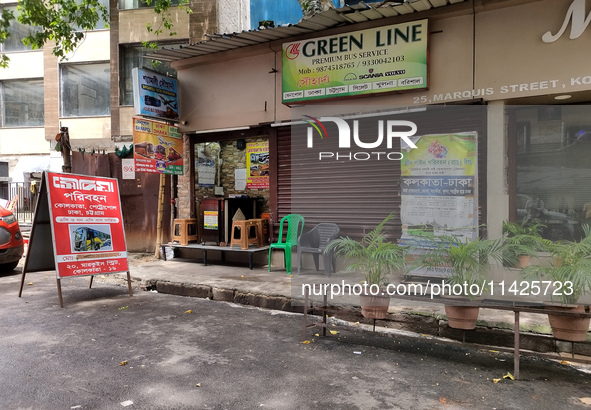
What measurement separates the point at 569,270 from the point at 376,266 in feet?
5.51

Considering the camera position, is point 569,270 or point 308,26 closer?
point 569,270

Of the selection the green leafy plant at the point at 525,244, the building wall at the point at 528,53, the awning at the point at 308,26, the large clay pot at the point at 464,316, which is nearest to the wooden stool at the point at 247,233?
the awning at the point at 308,26

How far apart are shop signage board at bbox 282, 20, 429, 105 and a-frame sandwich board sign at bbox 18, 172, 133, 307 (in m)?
3.80

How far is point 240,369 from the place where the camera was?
3828mm

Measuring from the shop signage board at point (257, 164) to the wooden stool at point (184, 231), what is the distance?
152cm

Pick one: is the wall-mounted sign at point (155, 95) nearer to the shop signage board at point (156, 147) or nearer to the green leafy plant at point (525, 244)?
the shop signage board at point (156, 147)

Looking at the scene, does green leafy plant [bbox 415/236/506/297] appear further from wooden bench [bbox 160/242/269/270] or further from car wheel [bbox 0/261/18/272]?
car wheel [bbox 0/261/18/272]

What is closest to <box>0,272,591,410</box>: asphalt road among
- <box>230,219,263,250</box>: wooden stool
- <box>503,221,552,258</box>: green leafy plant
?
<box>503,221,552,258</box>: green leafy plant

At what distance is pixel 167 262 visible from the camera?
934 centimetres

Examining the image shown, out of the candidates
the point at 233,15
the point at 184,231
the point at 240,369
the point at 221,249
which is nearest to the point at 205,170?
the point at 184,231

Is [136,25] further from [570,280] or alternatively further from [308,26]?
[570,280]

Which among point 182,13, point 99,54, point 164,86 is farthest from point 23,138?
point 164,86

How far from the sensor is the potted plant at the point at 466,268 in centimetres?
402

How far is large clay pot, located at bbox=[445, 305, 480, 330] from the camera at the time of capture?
13.2ft
